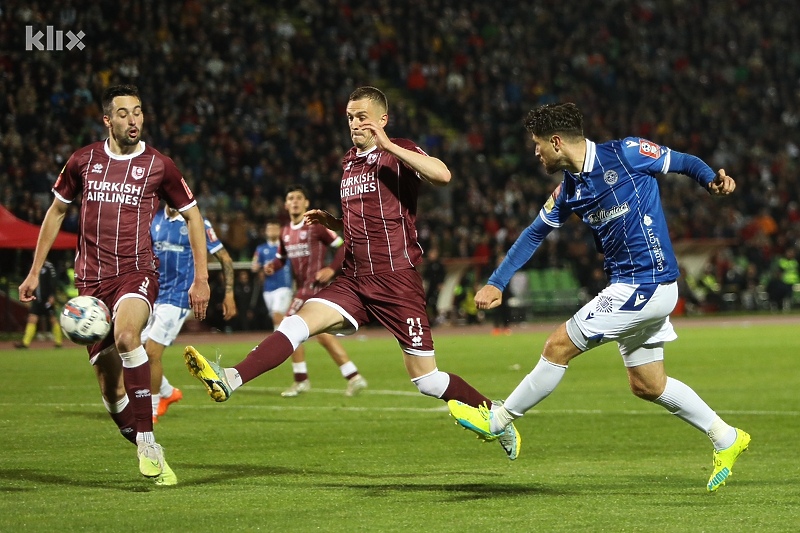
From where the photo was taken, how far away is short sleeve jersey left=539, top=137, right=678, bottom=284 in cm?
726

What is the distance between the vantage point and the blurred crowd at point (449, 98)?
25.5 metres

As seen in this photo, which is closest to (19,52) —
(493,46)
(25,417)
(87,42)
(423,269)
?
(87,42)

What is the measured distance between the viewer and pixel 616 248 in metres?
7.36

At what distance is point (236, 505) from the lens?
680 centimetres

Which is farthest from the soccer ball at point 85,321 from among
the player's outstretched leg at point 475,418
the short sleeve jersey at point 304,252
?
the short sleeve jersey at point 304,252

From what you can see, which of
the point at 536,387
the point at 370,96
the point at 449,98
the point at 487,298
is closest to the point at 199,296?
the point at 370,96

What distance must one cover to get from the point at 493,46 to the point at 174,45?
12.7m

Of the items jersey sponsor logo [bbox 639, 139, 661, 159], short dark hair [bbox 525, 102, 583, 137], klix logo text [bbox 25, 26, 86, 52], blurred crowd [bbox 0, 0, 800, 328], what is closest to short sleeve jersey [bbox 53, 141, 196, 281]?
short dark hair [bbox 525, 102, 583, 137]

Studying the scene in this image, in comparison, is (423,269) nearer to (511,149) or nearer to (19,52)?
(511,149)

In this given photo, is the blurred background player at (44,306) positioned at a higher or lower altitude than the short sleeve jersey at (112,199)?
lower

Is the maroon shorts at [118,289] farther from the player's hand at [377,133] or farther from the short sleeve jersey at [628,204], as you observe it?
the short sleeve jersey at [628,204]

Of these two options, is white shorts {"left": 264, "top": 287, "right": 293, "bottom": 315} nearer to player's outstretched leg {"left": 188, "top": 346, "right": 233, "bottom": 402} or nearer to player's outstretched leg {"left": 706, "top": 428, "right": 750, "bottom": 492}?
player's outstretched leg {"left": 188, "top": 346, "right": 233, "bottom": 402}

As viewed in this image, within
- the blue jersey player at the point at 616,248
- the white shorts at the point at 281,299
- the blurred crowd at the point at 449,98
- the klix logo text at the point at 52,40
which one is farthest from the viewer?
the blurred crowd at the point at 449,98

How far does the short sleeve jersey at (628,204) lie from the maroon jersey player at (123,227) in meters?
2.50
